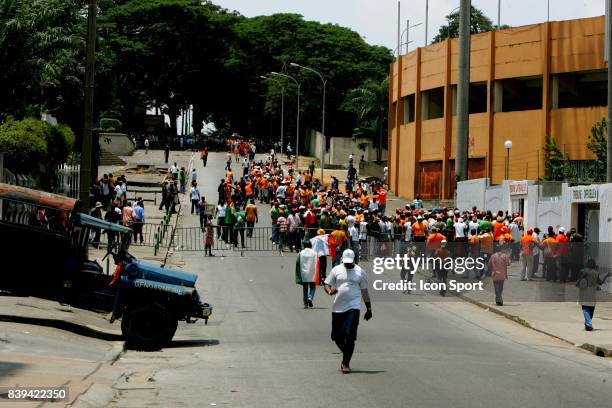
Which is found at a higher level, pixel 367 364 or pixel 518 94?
pixel 518 94

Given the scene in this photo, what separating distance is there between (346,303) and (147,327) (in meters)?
4.35

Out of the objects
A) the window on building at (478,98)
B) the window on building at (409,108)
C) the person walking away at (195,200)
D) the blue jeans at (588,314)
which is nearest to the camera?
the blue jeans at (588,314)

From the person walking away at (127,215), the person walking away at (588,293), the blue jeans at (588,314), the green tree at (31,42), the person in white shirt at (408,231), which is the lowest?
the blue jeans at (588,314)

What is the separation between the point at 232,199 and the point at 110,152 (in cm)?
3566

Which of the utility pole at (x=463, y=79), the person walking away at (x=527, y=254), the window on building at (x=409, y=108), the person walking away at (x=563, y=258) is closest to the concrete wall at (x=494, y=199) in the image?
the utility pole at (x=463, y=79)

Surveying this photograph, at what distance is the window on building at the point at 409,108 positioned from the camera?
2517 inches

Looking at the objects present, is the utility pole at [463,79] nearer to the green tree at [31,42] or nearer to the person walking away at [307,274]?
the green tree at [31,42]

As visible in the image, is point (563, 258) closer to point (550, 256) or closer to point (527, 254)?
point (550, 256)

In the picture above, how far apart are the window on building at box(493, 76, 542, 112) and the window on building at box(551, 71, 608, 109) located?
1.59m

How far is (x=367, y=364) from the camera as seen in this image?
52.1ft

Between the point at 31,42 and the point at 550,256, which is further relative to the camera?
the point at 31,42

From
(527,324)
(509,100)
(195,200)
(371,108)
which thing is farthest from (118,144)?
(527,324)

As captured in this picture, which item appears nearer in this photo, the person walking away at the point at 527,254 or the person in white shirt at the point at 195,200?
the person walking away at the point at 527,254

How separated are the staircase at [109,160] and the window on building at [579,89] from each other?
33783 millimetres
